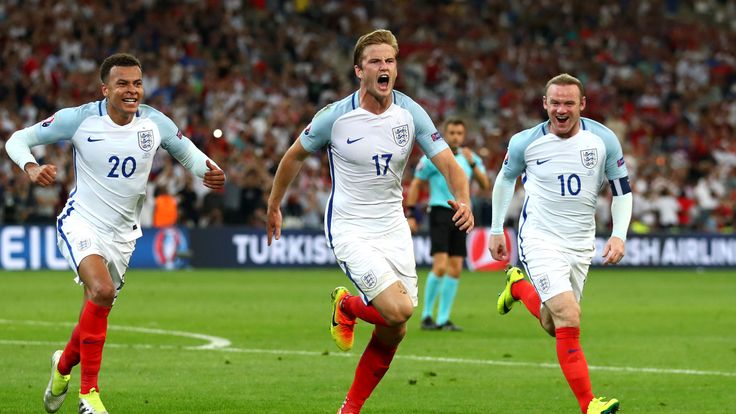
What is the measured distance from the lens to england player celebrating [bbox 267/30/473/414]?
950cm

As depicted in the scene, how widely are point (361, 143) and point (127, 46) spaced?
1025 inches

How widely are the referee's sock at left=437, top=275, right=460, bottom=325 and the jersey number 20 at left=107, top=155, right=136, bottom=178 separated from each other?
307 inches

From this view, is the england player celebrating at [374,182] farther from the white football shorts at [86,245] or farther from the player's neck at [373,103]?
the white football shorts at [86,245]

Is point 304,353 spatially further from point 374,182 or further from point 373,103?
point 373,103

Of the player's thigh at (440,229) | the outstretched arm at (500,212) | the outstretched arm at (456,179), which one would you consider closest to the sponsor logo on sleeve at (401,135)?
the outstretched arm at (456,179)

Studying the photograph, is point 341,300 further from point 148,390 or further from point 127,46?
point 127,46

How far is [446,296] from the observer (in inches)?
691

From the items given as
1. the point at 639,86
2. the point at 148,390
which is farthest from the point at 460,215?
the point at 639,86

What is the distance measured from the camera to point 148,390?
449 inches

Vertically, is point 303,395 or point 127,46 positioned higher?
point 127,46

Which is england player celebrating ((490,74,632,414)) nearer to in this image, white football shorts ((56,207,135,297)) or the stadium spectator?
white football shorts ((56,207,135,297))

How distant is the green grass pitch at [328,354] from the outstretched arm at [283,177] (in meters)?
1.40

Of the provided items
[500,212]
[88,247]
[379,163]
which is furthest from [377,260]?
[88,247]

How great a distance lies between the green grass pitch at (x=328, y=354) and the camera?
431 inches
